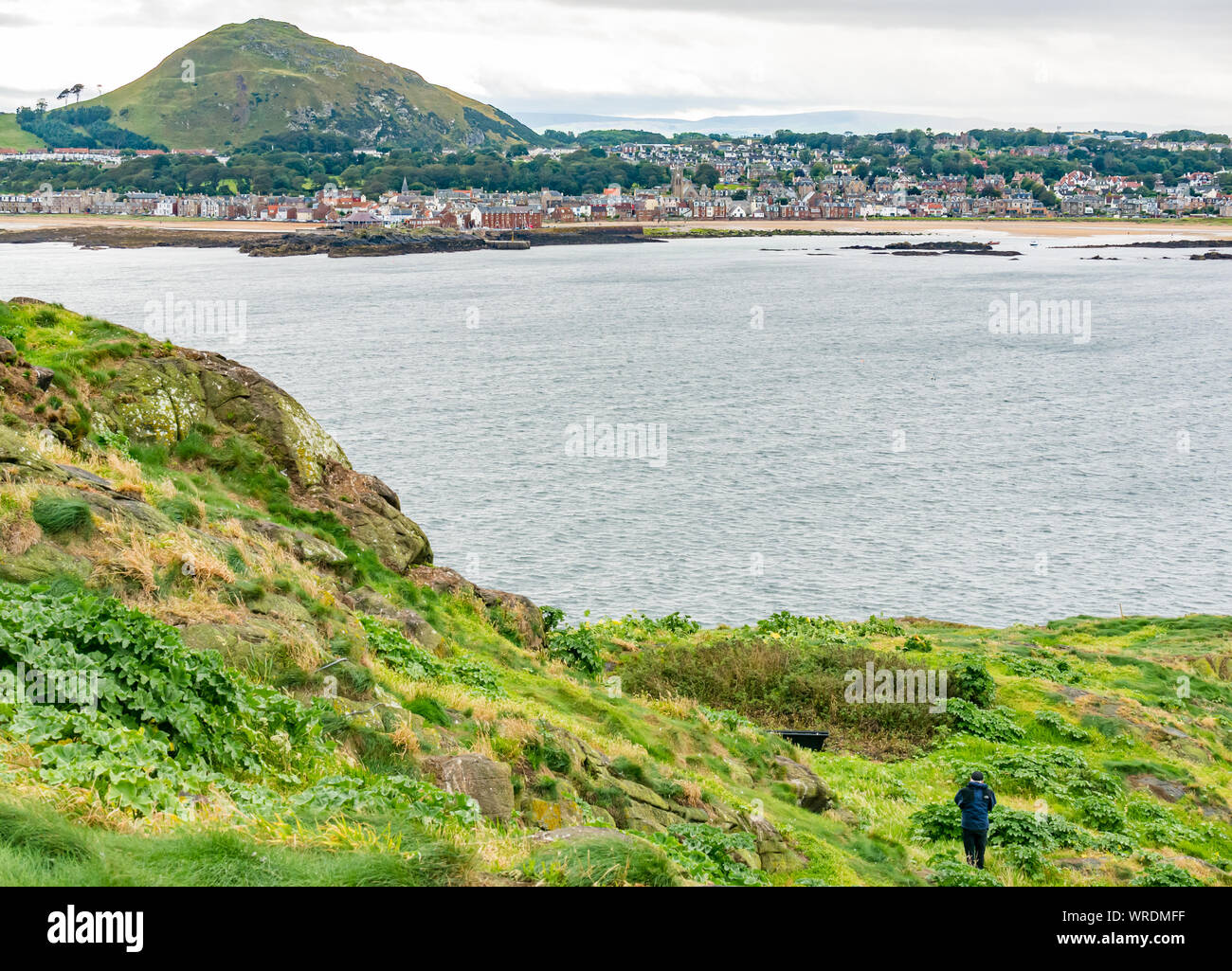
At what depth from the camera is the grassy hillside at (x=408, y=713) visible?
28.5 ft

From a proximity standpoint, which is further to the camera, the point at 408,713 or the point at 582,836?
the point at 408,713

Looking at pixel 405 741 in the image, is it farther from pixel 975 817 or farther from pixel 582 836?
pixel 975 817

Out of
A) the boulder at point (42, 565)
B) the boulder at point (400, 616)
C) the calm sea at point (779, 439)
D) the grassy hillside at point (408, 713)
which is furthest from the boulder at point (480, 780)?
the calm sea at point (779, 439)

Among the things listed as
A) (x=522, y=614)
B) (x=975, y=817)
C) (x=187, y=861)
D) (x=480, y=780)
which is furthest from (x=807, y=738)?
(x=187, y=861)

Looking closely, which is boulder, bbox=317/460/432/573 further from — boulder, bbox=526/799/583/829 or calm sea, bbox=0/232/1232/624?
calm sea, bbox=0/232/1232/624

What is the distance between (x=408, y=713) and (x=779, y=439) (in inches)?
2114

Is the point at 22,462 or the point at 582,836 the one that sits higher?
the point at 22,462

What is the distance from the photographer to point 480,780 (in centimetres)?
1173

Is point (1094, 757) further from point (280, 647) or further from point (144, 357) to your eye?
point (144, 357)

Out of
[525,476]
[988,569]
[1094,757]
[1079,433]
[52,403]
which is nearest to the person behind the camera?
[52,403]

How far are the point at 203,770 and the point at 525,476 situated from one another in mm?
45768
